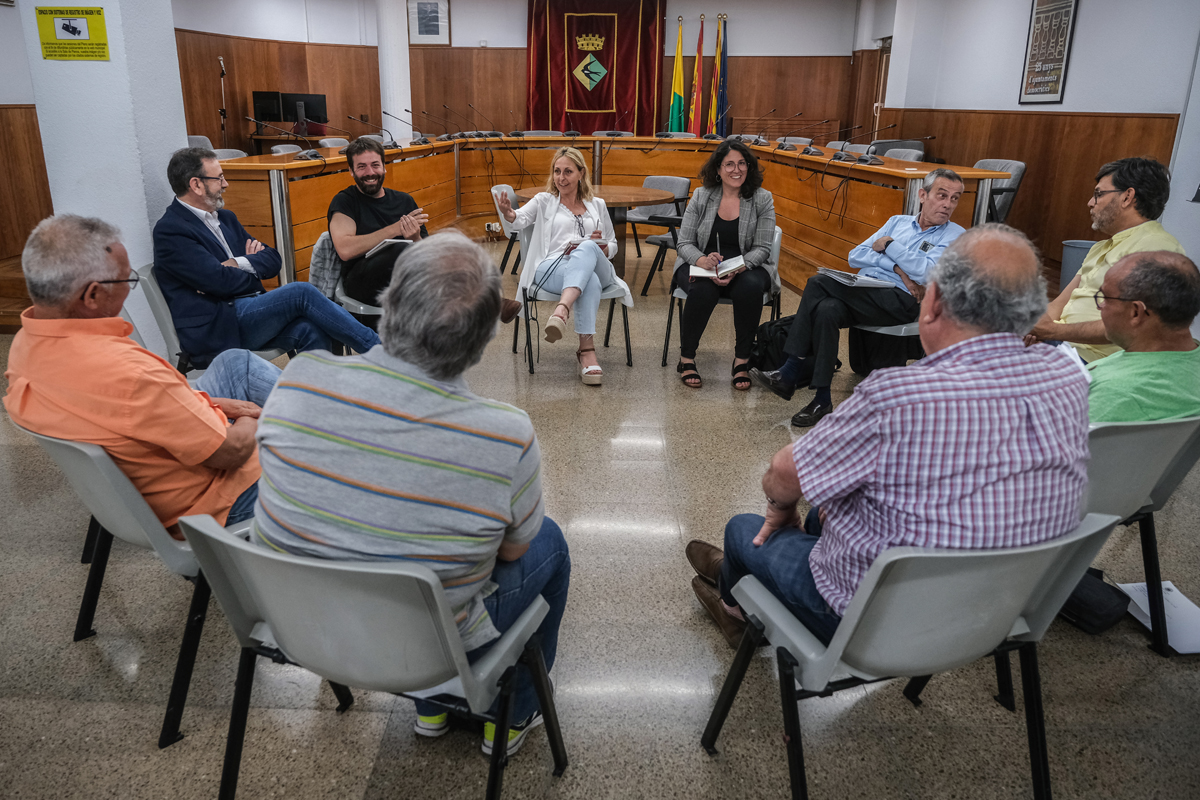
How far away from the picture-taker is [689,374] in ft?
12.8

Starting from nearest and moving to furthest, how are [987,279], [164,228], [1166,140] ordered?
[987,279] → [164,228] → [1166,140]

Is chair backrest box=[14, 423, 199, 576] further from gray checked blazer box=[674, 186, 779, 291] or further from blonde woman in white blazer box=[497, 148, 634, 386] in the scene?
gray checked blazer box=[674, 186, 779, 291]

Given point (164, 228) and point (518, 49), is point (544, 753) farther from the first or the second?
point (518, 49)

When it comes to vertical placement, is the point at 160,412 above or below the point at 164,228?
below

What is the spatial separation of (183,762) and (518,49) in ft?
36.5

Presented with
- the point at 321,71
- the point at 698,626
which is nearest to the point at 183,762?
the point at 698,626

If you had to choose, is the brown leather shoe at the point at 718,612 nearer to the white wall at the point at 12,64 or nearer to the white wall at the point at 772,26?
the white wall at the point at 12,64

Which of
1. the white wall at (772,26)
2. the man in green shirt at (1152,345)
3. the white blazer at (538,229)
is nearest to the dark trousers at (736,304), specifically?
the white blazer at (538,229)

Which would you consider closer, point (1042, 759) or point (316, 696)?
point (1042, 759)

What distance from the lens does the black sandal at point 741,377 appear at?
3.84 m

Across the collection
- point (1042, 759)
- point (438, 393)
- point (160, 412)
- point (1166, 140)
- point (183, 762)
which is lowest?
point (183, 762)

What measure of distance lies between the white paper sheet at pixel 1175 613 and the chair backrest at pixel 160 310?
313 cm

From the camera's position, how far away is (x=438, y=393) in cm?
116

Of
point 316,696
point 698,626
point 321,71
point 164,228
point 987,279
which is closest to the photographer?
point 987,279
